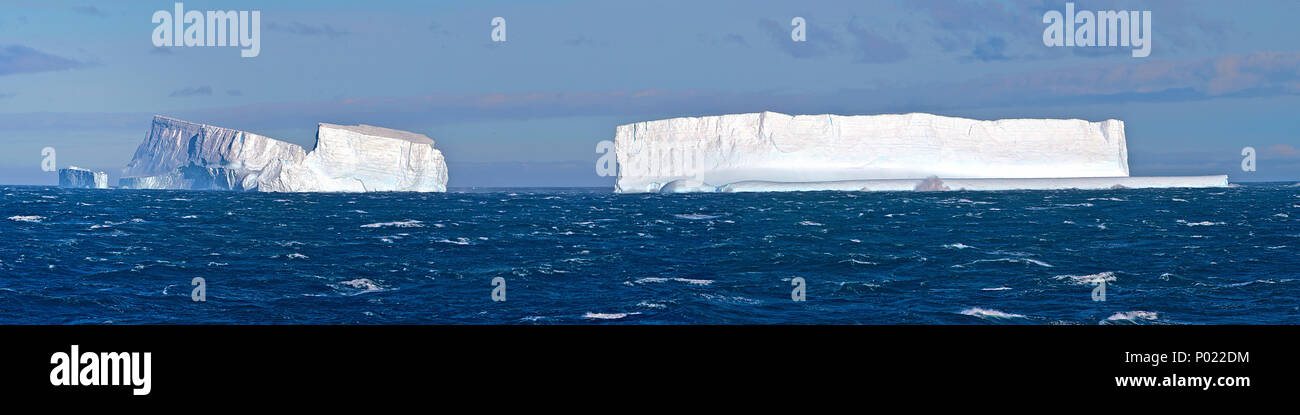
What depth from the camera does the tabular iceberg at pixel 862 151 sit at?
8131cm

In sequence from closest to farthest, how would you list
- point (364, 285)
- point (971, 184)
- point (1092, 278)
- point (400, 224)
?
point (364, 285)
point (1092, 278)
point (400, 224)
point (971, 184)

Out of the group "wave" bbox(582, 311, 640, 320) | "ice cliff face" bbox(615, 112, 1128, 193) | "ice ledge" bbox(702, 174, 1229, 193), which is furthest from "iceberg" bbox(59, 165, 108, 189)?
"wave" bbox(582, 311, 640, 320)

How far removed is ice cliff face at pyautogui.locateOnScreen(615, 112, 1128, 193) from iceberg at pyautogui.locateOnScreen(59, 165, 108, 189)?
180ft

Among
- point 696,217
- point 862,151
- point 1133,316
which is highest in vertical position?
point 862,151

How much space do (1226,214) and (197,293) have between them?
40.7 metres

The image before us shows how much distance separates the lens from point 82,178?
341 ft

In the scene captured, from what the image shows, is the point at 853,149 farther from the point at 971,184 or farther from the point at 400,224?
the point at 400,224

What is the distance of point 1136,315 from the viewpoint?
16.4 metres

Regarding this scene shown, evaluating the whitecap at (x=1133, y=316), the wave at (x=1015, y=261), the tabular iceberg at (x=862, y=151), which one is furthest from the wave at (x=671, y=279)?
the tabular iceberg at (x=862, y=151)

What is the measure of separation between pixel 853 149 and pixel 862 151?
775 millimetres

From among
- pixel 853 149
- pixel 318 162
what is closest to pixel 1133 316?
pixel 853 149

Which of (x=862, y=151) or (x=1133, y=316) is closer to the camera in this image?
(x=1133, y=316)

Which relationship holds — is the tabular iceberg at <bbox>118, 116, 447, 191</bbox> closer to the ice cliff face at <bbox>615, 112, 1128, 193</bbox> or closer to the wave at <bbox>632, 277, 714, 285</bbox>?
the ice cliff face at <bbox>615, 112, 1128, 193</bbox>
